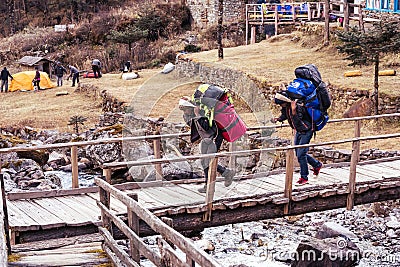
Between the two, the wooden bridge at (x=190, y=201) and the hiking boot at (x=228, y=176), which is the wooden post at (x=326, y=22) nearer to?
the wooden bridge at (x=190, y=201)

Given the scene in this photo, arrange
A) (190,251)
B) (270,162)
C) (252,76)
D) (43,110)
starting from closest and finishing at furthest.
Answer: (190,251), (270,162), (252,76), (43,110)

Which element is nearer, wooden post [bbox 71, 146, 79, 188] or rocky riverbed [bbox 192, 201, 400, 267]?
wooden post [bbox 71, 146, 79, 188]

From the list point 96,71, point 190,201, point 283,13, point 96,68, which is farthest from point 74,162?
point 283,13

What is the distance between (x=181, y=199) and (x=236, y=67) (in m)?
17.4

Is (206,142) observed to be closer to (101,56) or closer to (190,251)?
(190,251)

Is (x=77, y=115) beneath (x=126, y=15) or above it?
beneath

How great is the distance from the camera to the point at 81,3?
4844cm

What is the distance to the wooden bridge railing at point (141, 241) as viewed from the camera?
17.4 feet

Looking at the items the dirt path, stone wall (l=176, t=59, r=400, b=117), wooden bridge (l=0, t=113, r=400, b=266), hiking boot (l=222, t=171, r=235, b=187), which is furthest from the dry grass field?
hiking boot (l=222, t=171, r=235, b=187)

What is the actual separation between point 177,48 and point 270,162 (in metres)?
21.7

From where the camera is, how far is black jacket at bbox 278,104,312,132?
8837 millimetres

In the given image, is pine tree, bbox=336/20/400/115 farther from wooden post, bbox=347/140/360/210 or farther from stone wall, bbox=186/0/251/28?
stone wall, bbox=186/0/251/28

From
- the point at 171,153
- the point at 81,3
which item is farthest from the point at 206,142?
the point at 81,3

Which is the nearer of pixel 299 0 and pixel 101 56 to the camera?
pixel 101 56
